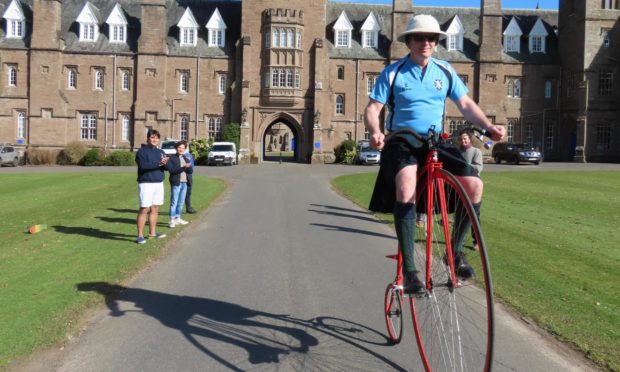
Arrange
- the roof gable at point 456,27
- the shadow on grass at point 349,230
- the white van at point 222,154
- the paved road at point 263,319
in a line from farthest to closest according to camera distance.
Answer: the roof gable at point 456,27 → the white van at point 222,154 → the shadow on grass at point 349,230 → the paved road at point 263,319

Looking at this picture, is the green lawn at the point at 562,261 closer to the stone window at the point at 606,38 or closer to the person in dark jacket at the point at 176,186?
the person in dark jacket at the point at 176,186

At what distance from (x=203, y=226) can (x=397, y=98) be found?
9.36 m

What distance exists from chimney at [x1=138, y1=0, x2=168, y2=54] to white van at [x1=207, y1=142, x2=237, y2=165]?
14.1 metres

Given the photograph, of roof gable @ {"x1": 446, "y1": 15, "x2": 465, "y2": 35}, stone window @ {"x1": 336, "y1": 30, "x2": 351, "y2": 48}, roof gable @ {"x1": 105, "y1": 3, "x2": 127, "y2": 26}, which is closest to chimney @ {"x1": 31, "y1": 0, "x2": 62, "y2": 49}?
roof gable @ {"x1": 105, "y1": 3, "x2": 127, "y2": 26}

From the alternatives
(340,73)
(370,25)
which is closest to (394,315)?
(340,73)

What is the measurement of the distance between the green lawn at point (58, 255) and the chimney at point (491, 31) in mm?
45013

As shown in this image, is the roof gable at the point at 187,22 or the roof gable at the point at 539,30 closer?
the roof gable at the point at 187,22

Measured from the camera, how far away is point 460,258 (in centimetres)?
391

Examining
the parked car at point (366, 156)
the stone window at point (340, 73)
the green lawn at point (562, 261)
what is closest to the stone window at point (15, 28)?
the stone window at point (340, 73)

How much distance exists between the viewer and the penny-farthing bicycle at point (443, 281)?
3.89m

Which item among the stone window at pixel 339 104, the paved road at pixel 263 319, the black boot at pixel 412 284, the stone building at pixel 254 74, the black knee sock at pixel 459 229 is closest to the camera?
the black knee sock at pixel 459 229

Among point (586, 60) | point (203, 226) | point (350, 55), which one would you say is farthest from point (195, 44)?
point (203, 226)

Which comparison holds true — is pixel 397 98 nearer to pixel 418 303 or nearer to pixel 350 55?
pixel 418 303

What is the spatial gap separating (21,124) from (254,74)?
922 inches
